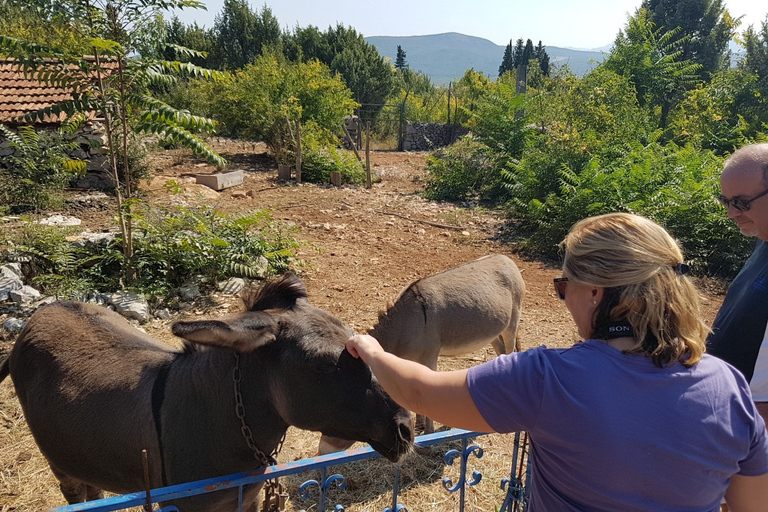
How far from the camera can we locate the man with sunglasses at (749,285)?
2.15 metres

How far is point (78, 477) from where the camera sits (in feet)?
8.99

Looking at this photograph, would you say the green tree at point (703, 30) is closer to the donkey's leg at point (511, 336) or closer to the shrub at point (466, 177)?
the shrub at point (466, 177)

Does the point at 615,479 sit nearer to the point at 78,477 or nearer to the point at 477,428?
the point at 477,428

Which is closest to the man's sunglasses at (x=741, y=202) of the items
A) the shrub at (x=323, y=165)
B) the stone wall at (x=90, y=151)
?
the stone wall at (x=90, y=151)

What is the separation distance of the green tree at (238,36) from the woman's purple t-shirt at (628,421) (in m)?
38.7

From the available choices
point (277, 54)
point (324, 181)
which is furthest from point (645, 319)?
point (277, 54)

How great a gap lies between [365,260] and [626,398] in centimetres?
826

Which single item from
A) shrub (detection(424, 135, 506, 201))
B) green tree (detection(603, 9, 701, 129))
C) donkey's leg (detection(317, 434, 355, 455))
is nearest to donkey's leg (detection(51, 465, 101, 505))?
donkey's leg (detection(317, 434, 355, 455))

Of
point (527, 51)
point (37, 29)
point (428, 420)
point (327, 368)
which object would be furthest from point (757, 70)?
point (527, 51)

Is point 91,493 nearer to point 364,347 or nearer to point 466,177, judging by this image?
point 364,347

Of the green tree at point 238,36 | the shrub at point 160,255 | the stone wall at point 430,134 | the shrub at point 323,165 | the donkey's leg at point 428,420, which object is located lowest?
the donkey's leg at point 428,420

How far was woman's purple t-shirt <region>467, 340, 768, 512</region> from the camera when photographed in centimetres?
121

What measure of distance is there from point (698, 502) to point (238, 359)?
6.04 feet

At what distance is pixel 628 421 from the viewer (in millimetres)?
1202
